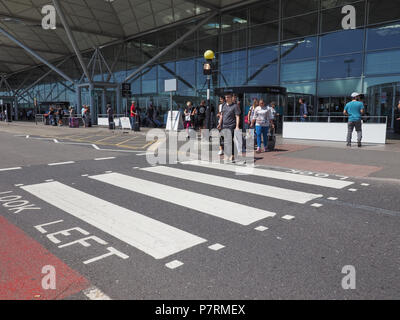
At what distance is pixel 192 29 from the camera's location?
25344 millimetres

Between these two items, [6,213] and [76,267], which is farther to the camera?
[6,213]

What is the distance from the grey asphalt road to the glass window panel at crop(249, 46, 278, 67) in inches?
710

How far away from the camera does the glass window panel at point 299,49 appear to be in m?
20.6

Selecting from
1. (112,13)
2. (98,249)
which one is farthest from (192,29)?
(98,249)

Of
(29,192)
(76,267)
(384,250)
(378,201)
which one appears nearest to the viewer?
(76,267)

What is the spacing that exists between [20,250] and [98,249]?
81cm

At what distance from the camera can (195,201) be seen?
5285 mm

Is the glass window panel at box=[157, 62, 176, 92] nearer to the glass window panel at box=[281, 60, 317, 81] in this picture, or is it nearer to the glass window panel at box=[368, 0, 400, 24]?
the glass window panel at box=[281, 60, 317, 81]

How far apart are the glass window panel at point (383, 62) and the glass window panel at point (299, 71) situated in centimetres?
313

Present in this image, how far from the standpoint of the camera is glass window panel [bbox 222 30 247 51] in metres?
24.1

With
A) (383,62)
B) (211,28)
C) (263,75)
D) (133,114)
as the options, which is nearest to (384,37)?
(383,62)

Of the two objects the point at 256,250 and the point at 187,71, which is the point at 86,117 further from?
the point at 256,250

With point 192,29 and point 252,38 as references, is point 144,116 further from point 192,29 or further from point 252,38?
point 252,38
